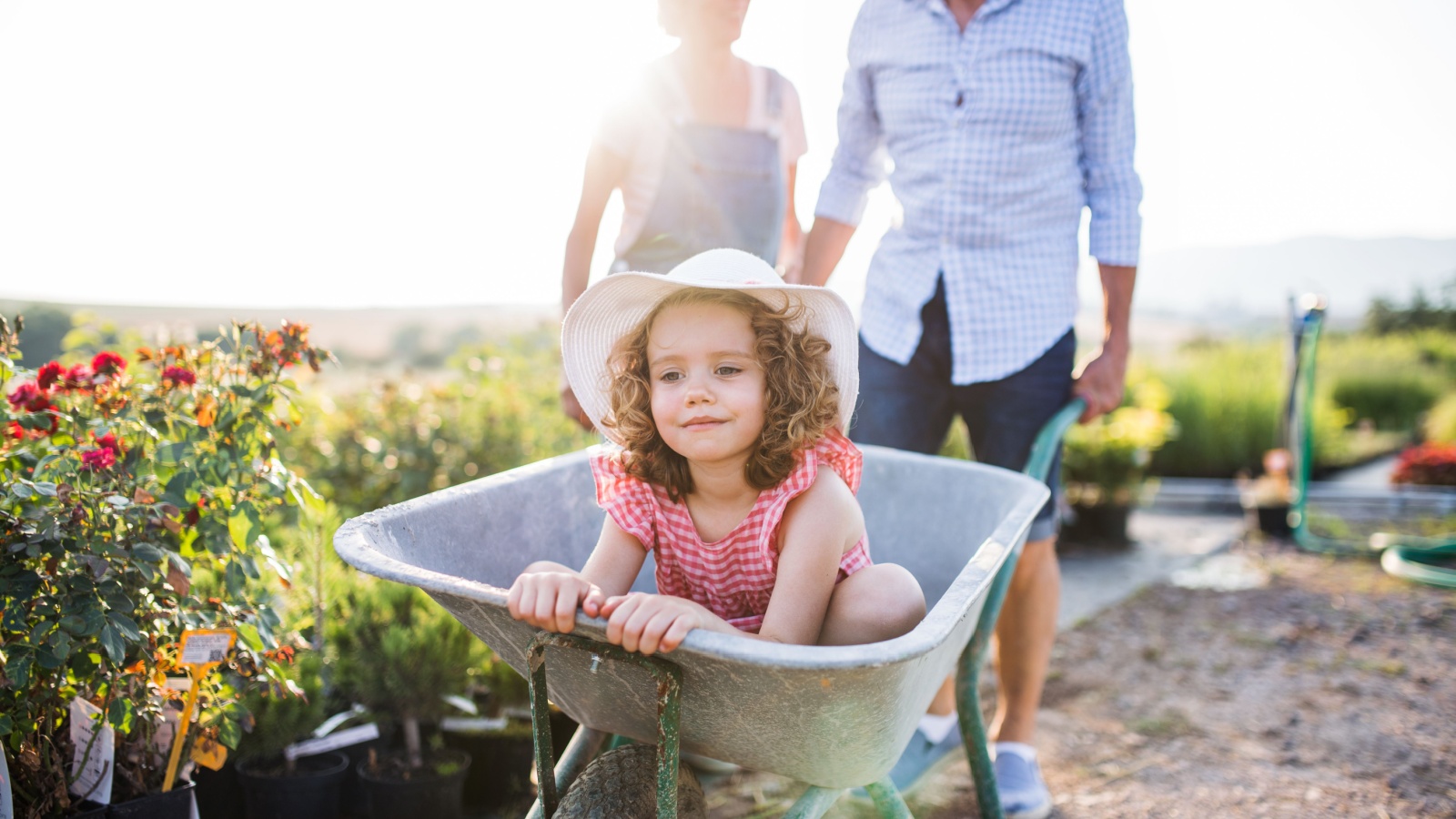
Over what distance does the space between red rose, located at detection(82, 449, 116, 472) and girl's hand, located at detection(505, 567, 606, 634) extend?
2.56ft

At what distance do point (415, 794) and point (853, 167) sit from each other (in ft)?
5.72

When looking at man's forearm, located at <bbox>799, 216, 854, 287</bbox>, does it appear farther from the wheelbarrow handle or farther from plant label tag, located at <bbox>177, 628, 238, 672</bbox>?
plant label tag, located at <bbox>177, 628, 238, 672</bbox>

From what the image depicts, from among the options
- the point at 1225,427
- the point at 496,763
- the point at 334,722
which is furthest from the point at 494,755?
the point at 1225,427

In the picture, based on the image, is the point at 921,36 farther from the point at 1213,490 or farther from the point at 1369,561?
the point at 1213,490

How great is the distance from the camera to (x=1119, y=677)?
3186 millimetres

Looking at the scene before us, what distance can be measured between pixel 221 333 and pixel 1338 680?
11.1 feet

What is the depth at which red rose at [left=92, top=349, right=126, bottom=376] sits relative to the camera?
153cm

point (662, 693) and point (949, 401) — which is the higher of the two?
point (949, 401)

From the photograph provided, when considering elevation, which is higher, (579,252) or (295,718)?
(579,252)

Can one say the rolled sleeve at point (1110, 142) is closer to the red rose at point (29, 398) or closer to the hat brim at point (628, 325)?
the hat brim at point (628, 325)

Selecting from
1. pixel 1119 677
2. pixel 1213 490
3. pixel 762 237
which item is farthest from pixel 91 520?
pixel 1213 490

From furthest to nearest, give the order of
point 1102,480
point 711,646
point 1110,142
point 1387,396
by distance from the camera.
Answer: point 1387,396
point 1102,480
point 1110,142
point 711,646

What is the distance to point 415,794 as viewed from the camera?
74.7 inches

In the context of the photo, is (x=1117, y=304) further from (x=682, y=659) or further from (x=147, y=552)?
(x=147, y=552)
